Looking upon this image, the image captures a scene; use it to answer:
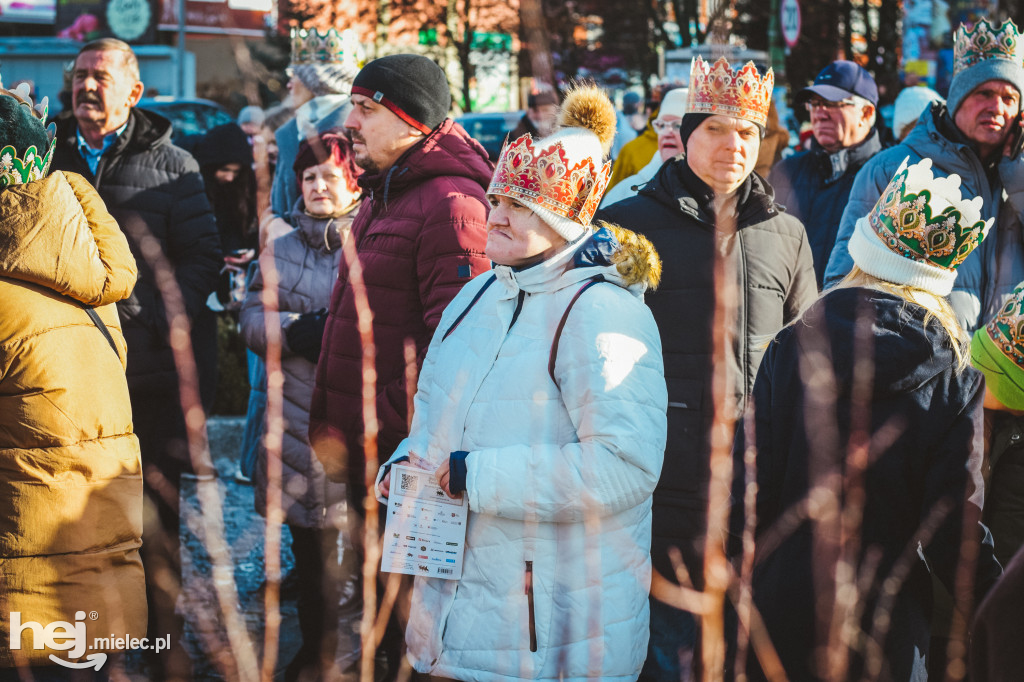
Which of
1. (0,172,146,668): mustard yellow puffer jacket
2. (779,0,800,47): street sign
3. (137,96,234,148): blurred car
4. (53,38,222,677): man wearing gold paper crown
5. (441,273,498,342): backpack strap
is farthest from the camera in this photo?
(137,96,234,148): blurred car

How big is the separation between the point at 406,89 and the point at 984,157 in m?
2.46

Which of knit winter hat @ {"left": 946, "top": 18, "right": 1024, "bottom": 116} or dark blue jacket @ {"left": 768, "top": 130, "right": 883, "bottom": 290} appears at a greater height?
knit winter hat @ {"left": 946, "top": 18, "right": 1024, "bottom": 116}

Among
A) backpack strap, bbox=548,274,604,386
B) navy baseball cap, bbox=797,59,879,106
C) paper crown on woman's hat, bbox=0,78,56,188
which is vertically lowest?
backpack strap, bbox=548,274,604,386

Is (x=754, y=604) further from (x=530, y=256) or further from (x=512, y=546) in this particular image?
(x=530, y=256)

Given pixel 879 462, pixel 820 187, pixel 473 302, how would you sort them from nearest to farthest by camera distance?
pixel 879 462 → pixel 473 302 → pixel 820 187

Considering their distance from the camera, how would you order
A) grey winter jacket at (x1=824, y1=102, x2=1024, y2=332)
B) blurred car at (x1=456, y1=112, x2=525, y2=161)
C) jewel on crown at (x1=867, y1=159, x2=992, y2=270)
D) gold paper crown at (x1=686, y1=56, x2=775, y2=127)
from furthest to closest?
blurred car at (x1=456, y1=112, x2=525, y2=161), grey winter jacket at (x1=824, y1=102, x2=1024, y2=332), gold paper crown at (x1=686, y1=56, x2=775, y2=127), jewel on crown at (x1=867, y1=159, x2=992, y2=270)

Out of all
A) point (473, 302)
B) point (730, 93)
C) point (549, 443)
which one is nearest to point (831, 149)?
point (730, 93)

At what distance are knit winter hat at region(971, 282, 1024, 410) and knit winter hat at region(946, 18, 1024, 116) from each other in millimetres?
1761

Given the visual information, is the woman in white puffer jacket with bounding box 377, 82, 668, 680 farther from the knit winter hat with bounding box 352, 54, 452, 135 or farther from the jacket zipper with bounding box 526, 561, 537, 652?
the knit winter hat with bounding box 352, 54, 452, 135

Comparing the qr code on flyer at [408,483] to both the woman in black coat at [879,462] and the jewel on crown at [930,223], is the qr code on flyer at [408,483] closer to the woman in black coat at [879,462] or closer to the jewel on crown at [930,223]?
the woman in black coat at [879,462]

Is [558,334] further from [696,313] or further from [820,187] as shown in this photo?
[820,187]

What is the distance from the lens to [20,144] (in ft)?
10.3

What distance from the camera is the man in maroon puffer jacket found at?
380cm

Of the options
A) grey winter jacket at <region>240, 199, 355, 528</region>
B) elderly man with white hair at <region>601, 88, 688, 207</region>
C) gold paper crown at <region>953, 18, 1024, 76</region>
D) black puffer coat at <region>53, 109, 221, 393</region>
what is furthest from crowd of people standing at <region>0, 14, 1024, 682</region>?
elderly man with white hair at <region>601, 88, 688, 207</region>
